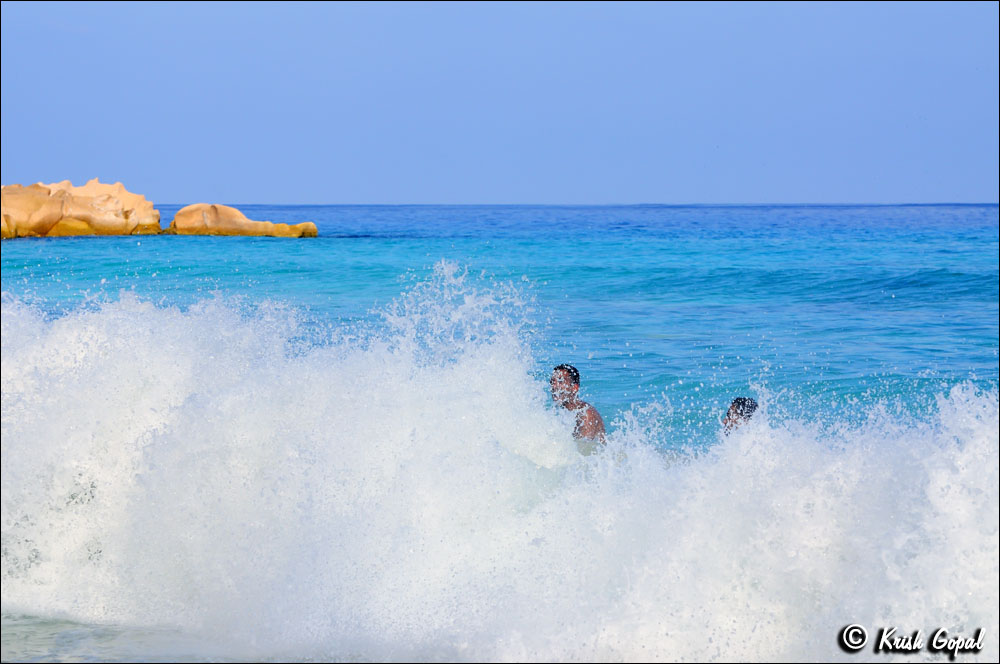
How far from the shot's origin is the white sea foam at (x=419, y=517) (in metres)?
5.02

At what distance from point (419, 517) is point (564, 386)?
238 centimetres

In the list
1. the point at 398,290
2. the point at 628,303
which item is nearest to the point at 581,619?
the point at 628,303

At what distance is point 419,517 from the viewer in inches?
233

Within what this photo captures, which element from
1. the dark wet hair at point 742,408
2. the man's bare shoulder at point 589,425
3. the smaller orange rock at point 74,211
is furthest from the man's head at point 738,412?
the smaller orange rock at point 74,211

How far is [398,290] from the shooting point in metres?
24.8

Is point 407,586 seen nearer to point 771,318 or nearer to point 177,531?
point 177,531

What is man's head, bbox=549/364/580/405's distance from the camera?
801cm

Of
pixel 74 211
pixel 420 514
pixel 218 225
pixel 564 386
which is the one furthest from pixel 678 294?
pixel 218 225

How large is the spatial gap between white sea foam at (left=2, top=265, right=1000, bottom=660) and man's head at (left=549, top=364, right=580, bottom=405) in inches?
30.2

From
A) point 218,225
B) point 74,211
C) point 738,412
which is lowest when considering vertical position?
point 738,412

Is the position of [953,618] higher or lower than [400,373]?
lower

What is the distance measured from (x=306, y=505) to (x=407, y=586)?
84 cm

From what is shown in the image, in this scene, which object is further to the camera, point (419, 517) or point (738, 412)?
point (738, 412)

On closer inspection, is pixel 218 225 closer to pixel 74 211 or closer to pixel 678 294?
pixel 74 211
